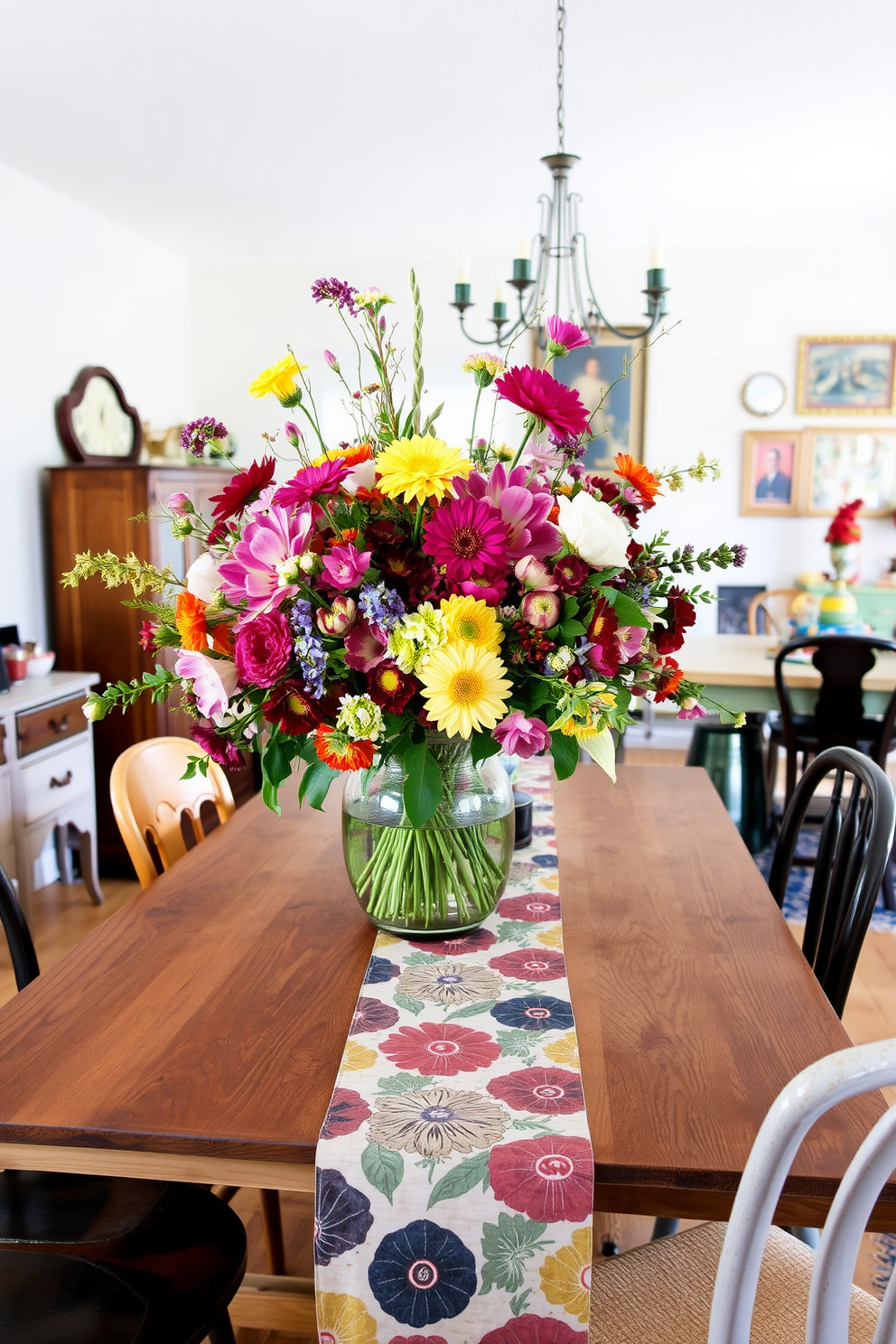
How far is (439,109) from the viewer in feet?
10.3

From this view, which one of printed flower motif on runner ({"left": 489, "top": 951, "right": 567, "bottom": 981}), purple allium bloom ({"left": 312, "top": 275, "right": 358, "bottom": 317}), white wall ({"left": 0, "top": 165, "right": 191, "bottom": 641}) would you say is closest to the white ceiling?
white wall ({"left": 0, "top": 165, "right": 191, "bottom": 641})

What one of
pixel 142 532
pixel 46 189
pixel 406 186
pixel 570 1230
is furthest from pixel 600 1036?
pixel 46 189

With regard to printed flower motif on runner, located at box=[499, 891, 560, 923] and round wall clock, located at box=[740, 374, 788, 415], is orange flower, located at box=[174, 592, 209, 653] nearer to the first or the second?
printed flower motif on runner, located at box=[499, 891, 560, 923]

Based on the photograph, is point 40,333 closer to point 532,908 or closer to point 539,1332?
point 532,908

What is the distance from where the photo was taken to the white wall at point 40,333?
367 centimetres

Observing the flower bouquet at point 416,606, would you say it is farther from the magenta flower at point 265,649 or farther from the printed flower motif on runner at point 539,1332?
the printed flower motif on runner at point 539,1332

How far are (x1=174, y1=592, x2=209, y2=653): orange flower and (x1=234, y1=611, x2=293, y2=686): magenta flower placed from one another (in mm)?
61

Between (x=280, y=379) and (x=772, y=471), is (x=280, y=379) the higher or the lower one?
the lower one

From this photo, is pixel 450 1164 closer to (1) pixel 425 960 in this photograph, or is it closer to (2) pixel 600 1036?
(2) pixel 600 1036

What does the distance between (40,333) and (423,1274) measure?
3818mm

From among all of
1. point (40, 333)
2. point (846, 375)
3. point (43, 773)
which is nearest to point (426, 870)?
point (43, 773)

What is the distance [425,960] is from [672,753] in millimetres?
4358

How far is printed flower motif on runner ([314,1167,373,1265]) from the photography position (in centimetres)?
88

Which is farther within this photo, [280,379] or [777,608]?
[777,608]
